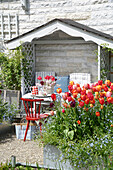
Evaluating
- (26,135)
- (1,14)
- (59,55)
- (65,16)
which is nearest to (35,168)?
(26,135)

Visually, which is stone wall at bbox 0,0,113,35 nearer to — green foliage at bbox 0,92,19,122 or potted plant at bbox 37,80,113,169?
green foliage at bbox 0,92,19,122

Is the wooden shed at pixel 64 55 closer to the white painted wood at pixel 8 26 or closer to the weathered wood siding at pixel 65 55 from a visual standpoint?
the weathered wood siding at pixel 65 55

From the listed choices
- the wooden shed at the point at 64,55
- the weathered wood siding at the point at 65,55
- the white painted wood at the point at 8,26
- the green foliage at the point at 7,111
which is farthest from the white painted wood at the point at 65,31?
the green foliage at the point at 7,111

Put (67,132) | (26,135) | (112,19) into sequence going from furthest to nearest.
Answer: (112,19) → (26,135) → (67,132)

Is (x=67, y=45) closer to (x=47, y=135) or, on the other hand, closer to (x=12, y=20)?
(x=12, y=20)

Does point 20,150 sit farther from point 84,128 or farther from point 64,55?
point 64,55

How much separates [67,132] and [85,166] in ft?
1.62

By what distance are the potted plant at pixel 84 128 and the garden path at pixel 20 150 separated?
0.94 meters

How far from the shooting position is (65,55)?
8.14 m

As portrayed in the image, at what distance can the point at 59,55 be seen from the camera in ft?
26.9

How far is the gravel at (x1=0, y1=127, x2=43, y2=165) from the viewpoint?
15.4ft

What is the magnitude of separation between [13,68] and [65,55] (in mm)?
1563

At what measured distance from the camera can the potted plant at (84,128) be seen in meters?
3.47

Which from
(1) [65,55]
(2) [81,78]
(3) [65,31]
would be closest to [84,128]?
(3) [65,31]
